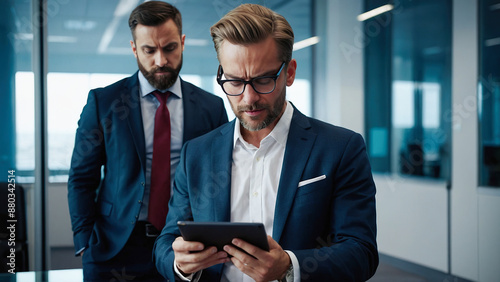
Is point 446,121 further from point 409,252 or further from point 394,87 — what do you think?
point 409,252

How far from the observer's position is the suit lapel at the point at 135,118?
2.32m

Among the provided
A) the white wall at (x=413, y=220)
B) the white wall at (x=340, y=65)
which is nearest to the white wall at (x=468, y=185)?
the white wall at (x=413, y=220)

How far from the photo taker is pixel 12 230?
2996mm

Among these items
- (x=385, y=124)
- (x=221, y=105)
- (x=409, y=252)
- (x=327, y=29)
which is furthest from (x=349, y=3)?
(x=221, y=105)

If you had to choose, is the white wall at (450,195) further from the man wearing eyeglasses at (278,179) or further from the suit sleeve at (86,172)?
the suit sleeve at (86,172)

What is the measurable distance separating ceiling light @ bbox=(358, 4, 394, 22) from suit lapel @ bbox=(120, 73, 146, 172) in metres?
4.00

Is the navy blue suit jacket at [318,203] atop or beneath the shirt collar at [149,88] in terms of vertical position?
beneath

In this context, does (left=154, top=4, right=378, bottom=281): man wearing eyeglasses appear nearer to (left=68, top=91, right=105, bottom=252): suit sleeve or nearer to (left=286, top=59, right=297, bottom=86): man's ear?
(left=286, top=59, right=297, bottom=86): man's ear

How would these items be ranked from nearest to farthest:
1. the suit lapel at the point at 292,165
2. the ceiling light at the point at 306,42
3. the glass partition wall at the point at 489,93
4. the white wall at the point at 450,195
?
the suit lapel at the point at 292,165, the glass partition wall at the point at 489,93, the white wall at the point at 450,195, the ceiling light at the point at 306,42

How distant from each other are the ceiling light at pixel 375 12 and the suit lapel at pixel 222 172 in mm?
4403

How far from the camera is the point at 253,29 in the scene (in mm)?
1543

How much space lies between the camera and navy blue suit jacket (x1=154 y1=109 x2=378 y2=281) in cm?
149

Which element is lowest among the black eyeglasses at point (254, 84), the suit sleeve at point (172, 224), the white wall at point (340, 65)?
the suit sleeve at point (172, 224)

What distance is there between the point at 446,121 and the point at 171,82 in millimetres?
3341
